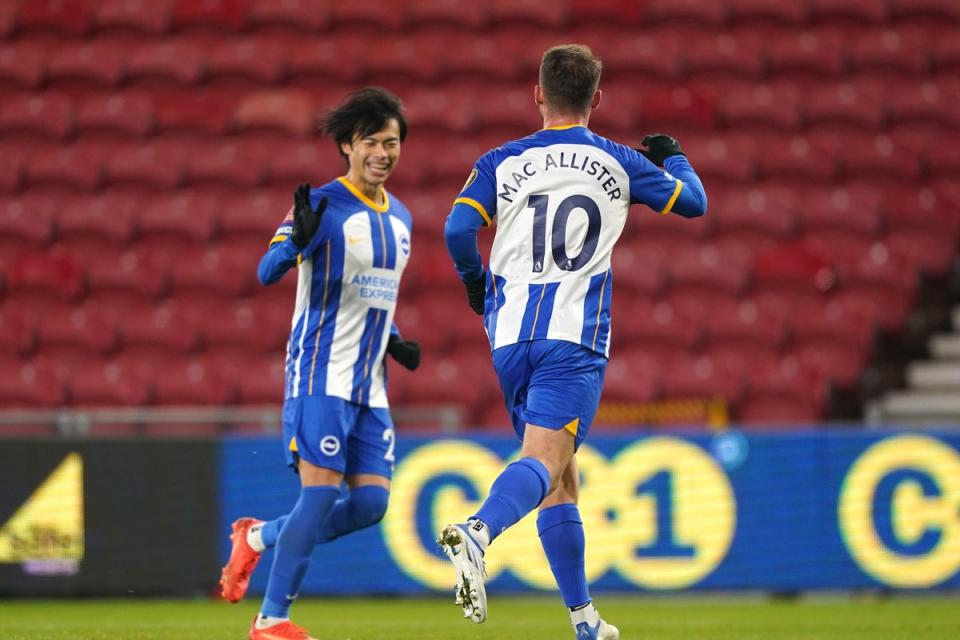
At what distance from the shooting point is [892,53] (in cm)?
1280

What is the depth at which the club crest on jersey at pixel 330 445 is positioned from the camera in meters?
5.14

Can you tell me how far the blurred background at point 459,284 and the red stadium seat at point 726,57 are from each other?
3 cm

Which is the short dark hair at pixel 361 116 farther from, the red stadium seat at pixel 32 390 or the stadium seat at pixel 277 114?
the stadium seat at pixel 277 114

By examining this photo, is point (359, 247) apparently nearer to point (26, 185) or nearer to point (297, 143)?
point (297, 143)

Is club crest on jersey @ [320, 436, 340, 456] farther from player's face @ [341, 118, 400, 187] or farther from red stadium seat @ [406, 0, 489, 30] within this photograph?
red stadium seat @ [406, 0, 489, 30]

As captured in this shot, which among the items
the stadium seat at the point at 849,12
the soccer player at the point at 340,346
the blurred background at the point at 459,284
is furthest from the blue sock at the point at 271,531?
the stadium seat at the point at 849,12

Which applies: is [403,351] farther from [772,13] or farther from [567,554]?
[772,13]

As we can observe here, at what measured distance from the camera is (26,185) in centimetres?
1259

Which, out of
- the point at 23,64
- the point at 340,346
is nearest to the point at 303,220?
the point at 340,346

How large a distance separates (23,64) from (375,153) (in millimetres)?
9233

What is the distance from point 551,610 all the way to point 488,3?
24.6ft

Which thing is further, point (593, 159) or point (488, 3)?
point (488, 3)

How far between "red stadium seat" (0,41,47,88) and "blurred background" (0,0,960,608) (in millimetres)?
41

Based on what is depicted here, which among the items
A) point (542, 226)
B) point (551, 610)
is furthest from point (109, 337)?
point (542, 226)
